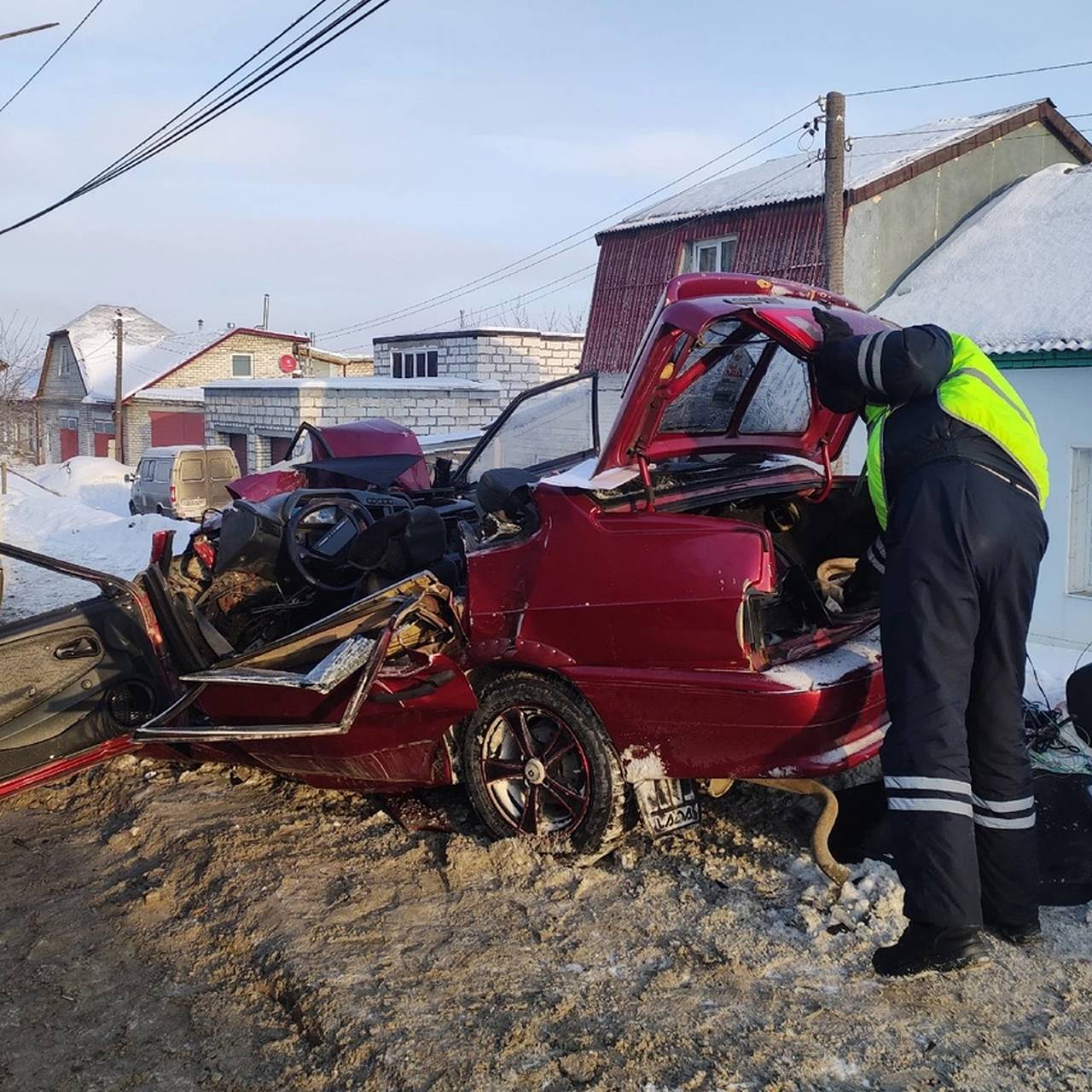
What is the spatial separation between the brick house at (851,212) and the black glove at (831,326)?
13183 mm

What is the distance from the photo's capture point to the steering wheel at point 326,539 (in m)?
5.01

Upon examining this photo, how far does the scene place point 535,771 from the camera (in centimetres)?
392

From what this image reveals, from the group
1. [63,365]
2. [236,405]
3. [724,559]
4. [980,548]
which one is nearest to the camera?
[980,548]

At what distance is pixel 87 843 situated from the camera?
4383 mm

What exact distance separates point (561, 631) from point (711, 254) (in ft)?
59.2

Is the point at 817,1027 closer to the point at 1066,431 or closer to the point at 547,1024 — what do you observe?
the point at 547,1024

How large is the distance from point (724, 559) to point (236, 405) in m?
28.3

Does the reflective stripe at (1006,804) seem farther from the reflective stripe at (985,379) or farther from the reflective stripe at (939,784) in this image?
the reflective stripe at (985,379)

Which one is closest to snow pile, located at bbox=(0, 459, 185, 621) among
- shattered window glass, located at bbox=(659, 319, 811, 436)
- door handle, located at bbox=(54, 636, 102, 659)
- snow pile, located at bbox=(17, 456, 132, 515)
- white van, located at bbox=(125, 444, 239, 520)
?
white van, located at bbox=(125, 444, 239, 520)

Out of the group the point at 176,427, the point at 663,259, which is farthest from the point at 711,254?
the point at 176,427

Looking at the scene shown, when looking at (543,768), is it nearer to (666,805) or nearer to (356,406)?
(666,805)

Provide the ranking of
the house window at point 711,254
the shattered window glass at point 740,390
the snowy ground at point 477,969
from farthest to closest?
1. the house window at point 711,254
2. the shattered window glass at point 740,390
3. the snowy ground at point 477,969

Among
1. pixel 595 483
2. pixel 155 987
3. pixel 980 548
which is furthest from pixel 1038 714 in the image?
pixel 155 987

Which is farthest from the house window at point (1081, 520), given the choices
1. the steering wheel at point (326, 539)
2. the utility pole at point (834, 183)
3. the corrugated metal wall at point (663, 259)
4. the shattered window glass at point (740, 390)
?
the steering wheel at point (326, 539)
